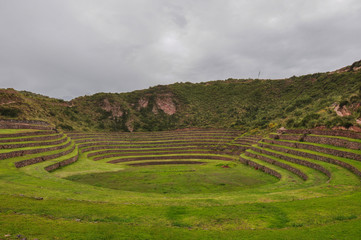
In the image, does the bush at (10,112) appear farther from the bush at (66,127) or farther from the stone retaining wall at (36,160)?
the stone retaining wall at (36,160)

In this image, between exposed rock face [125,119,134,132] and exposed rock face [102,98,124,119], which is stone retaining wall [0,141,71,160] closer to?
exposed rock face [125,119,134,132]

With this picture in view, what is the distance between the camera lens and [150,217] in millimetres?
8383

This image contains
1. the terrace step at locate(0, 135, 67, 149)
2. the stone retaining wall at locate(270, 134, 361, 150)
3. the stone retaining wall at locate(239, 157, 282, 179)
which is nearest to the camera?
the stone retaining wall at locate(270, 134, 361, 150)

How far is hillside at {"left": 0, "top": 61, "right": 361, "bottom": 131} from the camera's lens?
41.9 metres

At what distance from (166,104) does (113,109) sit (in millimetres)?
16613

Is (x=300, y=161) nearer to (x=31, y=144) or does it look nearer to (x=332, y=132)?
(x=332, y=132)

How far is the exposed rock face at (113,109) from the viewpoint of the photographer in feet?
204

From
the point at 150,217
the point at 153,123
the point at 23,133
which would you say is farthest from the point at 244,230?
the point at 153,123

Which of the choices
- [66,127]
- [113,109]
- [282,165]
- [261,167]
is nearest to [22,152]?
[261,167]

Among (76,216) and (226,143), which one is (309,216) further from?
(226,143)

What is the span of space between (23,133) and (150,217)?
980 inches

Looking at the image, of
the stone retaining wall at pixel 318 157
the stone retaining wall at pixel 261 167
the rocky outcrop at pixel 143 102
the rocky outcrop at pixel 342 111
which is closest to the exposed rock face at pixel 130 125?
the rocky outcrop at pixel 143 102

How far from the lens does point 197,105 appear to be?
70.9 m

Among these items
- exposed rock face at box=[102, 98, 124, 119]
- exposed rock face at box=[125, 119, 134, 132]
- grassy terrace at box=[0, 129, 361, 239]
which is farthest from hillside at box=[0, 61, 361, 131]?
grassy terrace at box=[0, 129, 361, 239]
